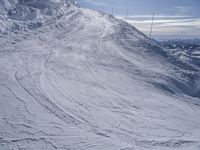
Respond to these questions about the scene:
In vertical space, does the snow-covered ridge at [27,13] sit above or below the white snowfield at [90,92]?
above

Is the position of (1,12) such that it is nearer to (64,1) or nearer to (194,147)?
(64,1)

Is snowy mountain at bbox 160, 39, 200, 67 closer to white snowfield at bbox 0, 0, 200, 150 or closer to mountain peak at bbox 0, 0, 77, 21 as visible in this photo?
white snowfield at bbox 0, 0, 200, 150

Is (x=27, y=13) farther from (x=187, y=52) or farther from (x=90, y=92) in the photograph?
(x=187, y=52)

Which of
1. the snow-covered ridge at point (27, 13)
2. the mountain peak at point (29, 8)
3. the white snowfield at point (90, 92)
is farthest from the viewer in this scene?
the mountain peak at point (29, 8)

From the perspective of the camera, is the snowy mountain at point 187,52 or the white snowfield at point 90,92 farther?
the snowy mountain at point 187,52

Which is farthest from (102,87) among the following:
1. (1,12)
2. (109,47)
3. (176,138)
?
(1,12)

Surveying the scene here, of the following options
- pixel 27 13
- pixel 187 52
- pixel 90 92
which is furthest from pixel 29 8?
pixel 187 52

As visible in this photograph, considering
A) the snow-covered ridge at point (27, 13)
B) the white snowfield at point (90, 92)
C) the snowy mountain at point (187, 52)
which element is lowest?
the snowy mountain at point (187, 52)

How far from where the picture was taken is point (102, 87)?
11609mm

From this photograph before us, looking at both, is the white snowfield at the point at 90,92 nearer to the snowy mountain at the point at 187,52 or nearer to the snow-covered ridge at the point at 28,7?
the snow-covered ridge at the point at 28,7

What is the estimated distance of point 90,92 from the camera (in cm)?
1106

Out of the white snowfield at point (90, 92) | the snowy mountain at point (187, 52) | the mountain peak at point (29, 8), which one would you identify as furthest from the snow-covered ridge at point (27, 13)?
the snowy mountain at point (187, 52)

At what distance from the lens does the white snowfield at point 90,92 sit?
26.5 feet

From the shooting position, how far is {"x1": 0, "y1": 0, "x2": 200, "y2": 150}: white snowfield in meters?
8.09
